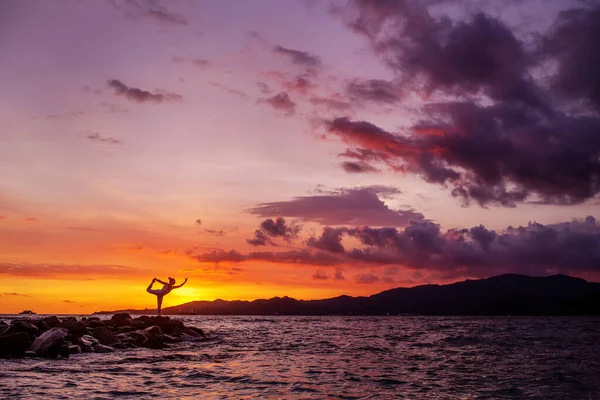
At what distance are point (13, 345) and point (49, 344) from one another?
230cm

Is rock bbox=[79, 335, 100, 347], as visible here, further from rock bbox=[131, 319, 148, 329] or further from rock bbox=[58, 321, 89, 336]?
rock bbox=[131, 319, 148, 329]

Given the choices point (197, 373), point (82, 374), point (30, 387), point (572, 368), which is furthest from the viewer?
point (572, 368)

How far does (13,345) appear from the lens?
32219 millimetres

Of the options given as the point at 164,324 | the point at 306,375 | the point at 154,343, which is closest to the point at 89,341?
the point at 154,343

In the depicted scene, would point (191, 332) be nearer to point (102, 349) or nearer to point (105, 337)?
point (105, 337)

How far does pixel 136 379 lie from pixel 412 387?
13045 mm

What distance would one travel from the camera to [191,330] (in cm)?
5803

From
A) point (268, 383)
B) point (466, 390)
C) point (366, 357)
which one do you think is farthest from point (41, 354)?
point (466, 390)

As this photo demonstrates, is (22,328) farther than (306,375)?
Yes

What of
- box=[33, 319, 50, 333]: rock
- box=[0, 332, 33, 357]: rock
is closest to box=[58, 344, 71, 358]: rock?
box=[0, 332, 33, 357]: rock

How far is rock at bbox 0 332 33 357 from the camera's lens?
31.8 metres

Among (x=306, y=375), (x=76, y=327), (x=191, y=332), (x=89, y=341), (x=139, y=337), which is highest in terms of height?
(x=76, y=327)

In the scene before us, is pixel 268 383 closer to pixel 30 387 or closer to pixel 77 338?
pixel 30 387

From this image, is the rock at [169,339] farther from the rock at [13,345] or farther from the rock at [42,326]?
the rock at [13,345]
